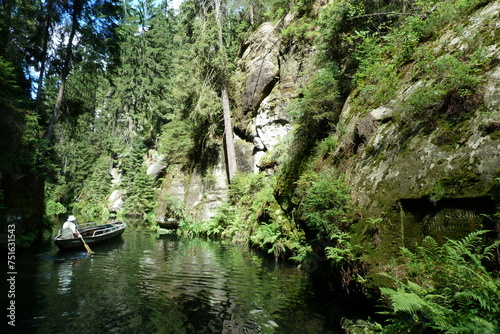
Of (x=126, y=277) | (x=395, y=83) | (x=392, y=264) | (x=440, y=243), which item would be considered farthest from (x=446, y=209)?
(x=126, y=277)

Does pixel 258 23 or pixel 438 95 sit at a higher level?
pixel 258 23

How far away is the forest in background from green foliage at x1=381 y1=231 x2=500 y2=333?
2 cm

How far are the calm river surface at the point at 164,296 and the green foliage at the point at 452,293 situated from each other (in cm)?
220

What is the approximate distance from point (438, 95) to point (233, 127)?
16.9 meters

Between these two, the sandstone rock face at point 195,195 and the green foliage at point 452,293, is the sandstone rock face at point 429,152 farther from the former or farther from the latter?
the sandstone rock face at point 195,195

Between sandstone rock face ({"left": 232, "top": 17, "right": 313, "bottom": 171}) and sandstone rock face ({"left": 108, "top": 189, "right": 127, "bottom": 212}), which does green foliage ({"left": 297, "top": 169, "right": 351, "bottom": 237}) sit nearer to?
sandstone rock face ({"left": 232, "top": 17, "right": 313, "bottom": 171})

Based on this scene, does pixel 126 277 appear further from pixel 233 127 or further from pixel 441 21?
pixel 233 127

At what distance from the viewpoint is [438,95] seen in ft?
14.7

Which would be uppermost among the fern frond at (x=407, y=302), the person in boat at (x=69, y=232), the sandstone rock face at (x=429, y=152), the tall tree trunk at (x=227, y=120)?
the tall tree trunk at (x=227, y=120)

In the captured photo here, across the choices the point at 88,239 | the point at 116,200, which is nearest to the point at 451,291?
the point at 88,239

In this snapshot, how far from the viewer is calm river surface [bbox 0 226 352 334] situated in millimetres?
5051

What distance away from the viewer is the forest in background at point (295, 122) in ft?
10.4

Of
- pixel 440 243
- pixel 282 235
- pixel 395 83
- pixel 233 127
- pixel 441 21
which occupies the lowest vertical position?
pixel 282 235

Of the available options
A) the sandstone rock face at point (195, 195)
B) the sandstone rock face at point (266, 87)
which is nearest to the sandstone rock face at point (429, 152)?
the sandstone rock face at point (266, 87)
